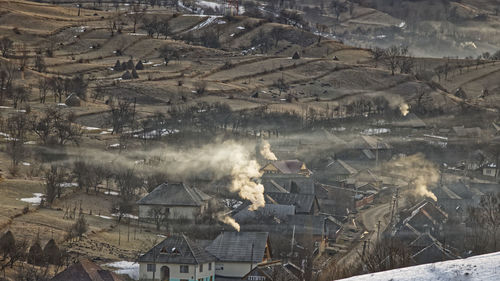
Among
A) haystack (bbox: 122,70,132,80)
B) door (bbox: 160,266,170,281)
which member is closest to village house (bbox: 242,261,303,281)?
door (bbox: 160,266,170,281)

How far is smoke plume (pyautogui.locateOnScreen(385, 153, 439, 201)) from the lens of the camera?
330ft

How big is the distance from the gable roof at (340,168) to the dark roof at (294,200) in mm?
22963

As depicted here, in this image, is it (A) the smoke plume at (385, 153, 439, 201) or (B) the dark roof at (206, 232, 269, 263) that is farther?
(A) the smoke plume at (385, 153, 439, 201)

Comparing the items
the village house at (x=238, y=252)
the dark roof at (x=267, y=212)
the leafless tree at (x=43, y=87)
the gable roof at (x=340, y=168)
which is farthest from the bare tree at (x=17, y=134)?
the gable roof at (x=340, y=168)

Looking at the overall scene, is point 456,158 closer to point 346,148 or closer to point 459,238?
point 346,148

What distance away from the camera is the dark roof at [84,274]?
53.4 metres

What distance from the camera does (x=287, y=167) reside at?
10900cm

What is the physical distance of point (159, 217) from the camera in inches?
3172

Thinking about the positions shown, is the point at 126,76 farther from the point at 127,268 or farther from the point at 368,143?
the point at 127,268

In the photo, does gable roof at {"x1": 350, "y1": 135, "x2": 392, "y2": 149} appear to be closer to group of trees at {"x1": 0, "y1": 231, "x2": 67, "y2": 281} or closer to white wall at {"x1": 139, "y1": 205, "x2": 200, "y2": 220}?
white wall at {"x1": 139, "y1": 205, "x2": 200, "y2": 220}

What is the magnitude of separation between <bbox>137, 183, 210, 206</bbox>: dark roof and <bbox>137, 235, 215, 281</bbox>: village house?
20.3 meters

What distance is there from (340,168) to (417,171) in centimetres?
810

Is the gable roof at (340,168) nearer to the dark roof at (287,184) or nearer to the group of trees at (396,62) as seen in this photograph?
the dark roof at (287,184)

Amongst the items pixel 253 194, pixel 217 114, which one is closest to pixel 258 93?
pixel 217 114
